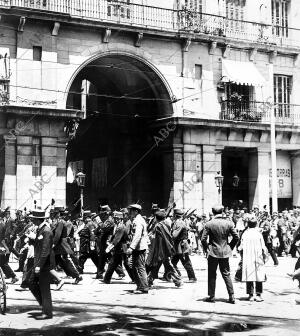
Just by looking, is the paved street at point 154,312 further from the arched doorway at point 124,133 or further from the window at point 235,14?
the window at point 235,14

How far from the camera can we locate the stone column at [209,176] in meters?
27.2

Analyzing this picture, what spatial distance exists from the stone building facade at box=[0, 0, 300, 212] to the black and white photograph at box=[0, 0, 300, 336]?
0.19 feet

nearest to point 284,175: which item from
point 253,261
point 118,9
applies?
point 118,9

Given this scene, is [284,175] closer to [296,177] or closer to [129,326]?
[296,177]

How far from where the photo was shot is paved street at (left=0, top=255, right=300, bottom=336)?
841 cm

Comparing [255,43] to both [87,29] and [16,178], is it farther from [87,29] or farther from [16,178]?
[16,178]

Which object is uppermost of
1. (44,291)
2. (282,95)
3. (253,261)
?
(282,95)

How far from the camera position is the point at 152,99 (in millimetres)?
27516

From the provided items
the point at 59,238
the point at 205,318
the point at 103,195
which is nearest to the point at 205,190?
the point at 103,195

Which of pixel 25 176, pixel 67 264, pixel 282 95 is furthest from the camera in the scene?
pixel 282 95

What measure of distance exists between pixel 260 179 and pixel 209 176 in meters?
3.35

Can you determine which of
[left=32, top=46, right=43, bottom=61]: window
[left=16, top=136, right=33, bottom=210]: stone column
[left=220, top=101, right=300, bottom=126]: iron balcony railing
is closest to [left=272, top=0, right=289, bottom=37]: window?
[left=220, top=101, right=300, bottom=126]: iron balcony railing

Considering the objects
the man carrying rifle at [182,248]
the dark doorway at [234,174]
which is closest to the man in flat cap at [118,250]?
the man carrying rifle at [182,248]

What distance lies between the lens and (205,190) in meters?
27.2
